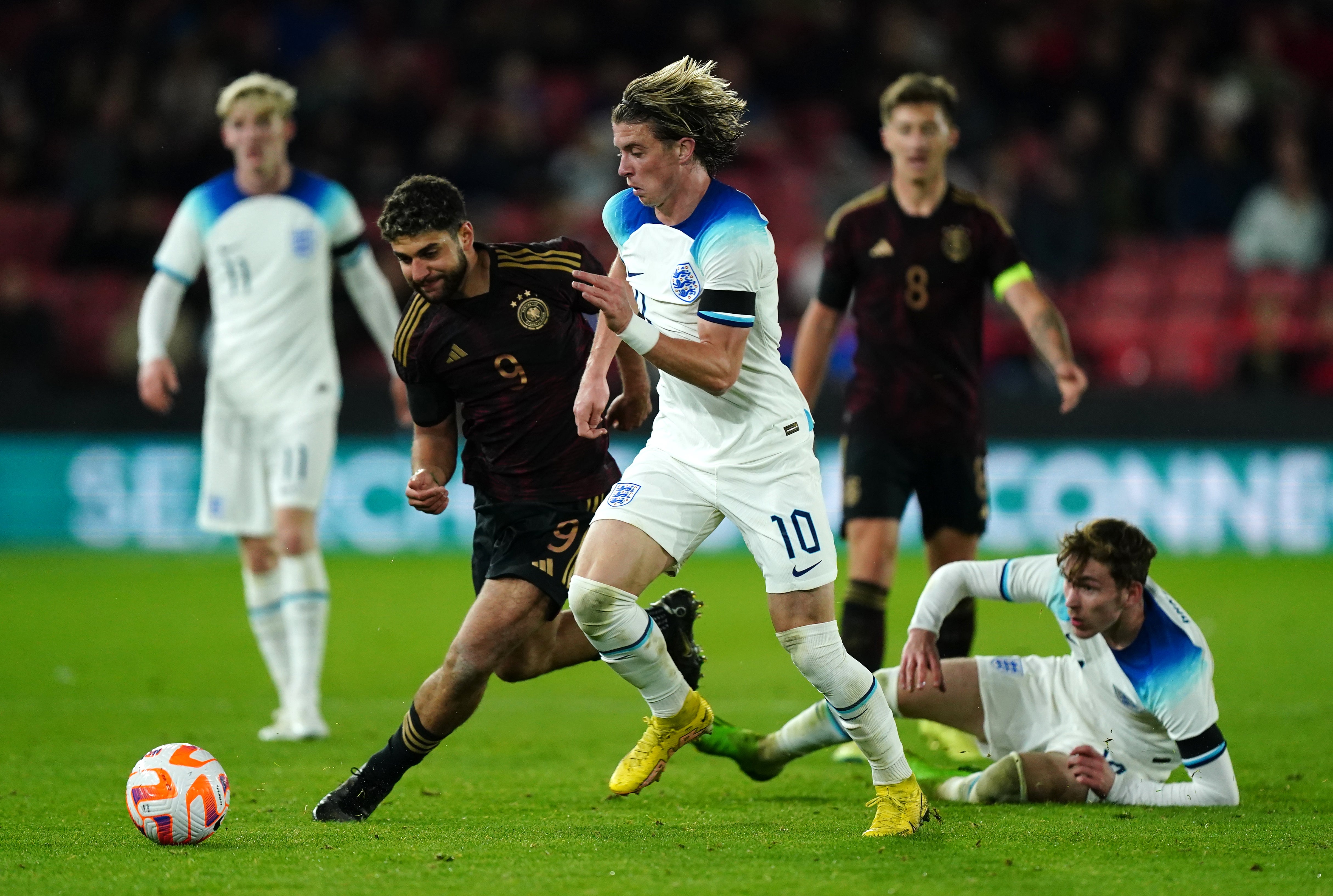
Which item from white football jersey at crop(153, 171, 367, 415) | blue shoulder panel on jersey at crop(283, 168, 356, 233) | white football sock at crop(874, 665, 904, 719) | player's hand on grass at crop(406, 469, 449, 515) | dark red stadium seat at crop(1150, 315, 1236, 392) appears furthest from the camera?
dark red stadium seat at crop(1150, 315, 1236, 392)

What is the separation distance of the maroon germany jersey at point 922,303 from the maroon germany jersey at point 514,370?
5.17 ft

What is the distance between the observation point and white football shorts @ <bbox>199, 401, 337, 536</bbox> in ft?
24.5

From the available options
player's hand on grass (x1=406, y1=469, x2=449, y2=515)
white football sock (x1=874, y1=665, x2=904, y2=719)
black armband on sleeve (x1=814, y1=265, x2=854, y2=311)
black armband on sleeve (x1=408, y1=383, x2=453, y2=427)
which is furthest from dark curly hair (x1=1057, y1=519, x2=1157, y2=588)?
black armband on sleeve (x1=408, y1=383, x2=453, y2=427)

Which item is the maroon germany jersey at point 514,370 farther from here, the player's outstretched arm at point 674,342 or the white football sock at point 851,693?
the white football sock at point 851,693

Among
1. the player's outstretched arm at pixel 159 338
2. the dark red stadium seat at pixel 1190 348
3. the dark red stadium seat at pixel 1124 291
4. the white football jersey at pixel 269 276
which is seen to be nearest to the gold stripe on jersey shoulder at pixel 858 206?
the white football jersey at pixel 269 276

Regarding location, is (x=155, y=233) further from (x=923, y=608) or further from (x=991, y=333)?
(x=923, y=608)

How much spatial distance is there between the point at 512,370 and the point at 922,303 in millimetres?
2061

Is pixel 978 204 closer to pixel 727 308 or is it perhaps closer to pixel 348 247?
pixel 727 308

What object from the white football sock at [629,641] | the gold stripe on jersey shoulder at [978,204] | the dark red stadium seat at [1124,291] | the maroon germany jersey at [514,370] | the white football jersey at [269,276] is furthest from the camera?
the dark red stadium seat at [1124,291]

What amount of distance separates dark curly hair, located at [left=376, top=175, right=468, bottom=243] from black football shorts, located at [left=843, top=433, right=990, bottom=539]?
2.25 metres

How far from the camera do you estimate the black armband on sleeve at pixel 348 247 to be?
7.82 m

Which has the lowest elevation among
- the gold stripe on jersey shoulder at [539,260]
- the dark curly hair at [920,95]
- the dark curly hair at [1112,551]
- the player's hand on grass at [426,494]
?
the dark curly hair at [1112,551]

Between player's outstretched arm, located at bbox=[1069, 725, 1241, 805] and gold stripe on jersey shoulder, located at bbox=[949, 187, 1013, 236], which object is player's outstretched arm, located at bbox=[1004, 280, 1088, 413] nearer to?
gold stripe on jersey shoulder, located at bbox=[949, 187, 1013, 236]

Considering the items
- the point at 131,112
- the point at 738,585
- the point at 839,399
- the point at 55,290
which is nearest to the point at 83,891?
the point at 738,585
